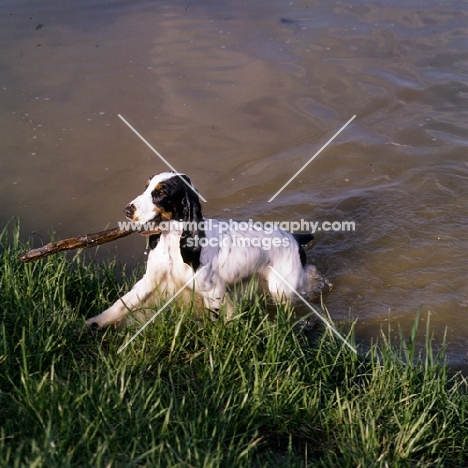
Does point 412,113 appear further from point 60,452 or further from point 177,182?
point 60,452

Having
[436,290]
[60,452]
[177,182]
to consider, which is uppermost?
[177,182]

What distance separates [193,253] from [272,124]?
366 centimetres

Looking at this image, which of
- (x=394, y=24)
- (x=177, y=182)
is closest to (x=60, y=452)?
(x=177, y=182)

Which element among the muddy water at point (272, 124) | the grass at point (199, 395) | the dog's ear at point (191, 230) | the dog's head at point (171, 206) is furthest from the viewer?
the muddy water at point (272, 124)

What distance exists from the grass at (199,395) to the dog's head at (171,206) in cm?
45

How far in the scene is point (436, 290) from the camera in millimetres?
5699

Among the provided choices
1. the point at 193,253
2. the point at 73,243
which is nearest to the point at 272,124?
the point at 193,253

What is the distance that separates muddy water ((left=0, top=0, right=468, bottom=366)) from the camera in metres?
6.12

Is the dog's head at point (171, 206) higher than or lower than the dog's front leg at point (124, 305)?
higher

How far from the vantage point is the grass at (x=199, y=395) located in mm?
3176

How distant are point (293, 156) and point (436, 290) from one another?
2.24 metres

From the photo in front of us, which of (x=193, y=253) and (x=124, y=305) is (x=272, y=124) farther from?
(x=124, y=305)

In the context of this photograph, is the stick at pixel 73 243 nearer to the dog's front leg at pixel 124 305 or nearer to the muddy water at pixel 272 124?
the dog's front leg at pixel 124 305

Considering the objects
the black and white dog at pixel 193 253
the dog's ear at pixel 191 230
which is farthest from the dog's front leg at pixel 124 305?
the dog's ear at pixel 191 230
